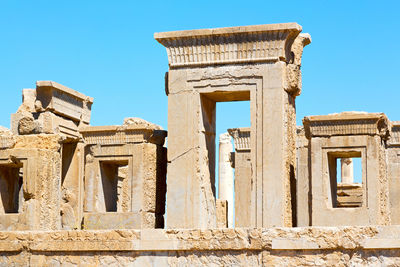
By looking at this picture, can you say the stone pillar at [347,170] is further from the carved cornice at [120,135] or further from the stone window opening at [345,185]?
the carved cornice at [120,135]

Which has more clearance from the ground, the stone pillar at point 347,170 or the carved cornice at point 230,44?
the carved cornice at point 230,44

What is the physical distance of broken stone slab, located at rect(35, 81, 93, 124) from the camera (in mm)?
13453

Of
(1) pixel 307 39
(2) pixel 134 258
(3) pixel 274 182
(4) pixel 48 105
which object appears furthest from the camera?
(4) pixel 48 105

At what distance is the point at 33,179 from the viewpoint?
1073 centimetres

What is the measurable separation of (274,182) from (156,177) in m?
2.13

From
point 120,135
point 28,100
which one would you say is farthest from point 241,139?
point 28,100

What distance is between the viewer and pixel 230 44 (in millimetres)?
9812

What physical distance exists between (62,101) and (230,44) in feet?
16.4

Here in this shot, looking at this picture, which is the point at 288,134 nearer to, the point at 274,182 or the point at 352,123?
the point at 274,182

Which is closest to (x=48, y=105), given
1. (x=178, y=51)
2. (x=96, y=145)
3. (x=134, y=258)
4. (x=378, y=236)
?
(x=96, y=145)

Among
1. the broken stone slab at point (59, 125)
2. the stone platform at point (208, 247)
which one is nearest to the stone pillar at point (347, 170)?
the broken stone slab at point (59, 125)

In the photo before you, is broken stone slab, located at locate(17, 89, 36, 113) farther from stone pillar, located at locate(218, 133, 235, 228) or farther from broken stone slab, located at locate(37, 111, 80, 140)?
stone pillar, located at locate(218, 133, 235, 228)

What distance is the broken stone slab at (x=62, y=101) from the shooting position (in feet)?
44.1

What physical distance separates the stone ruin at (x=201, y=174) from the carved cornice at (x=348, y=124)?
0.02m
